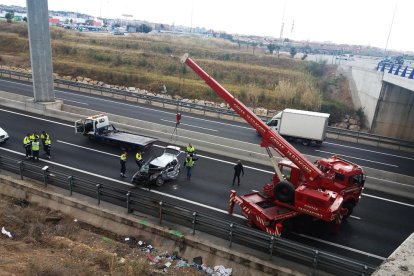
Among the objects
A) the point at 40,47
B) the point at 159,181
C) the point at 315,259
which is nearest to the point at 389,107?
the point at 159,181

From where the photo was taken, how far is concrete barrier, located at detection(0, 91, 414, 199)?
1864 centimetres

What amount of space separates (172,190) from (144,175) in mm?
1539

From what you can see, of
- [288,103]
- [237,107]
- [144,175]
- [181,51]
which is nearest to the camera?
[237,107]

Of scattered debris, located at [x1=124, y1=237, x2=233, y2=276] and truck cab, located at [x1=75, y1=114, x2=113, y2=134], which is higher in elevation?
truck cab, located at [x1=75, y1=114, x2=113, y2=134]

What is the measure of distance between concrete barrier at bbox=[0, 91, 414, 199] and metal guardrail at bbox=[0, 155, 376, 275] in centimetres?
881

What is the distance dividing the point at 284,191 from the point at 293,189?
38 cm

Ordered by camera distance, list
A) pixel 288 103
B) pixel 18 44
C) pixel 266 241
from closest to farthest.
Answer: pixel 266 241, pixel 288 103, pixel 18 44

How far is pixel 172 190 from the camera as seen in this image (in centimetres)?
1636

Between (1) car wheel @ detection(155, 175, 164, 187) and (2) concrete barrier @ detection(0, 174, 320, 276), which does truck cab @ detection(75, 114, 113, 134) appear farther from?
(1) car wheel @ detection(155, 175, 164, 187)

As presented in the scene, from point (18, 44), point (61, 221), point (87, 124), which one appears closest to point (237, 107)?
point (61, 221)

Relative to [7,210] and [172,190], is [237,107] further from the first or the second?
[7,210]

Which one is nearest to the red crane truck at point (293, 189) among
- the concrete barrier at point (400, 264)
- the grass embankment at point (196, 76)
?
the concrete barrier at point (400, 264)

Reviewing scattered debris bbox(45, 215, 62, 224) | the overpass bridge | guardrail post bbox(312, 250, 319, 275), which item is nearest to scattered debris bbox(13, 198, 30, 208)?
scattered debris bbox(45, 215, 62, 224)

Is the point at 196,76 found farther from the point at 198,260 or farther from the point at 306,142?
the point at 198,260
